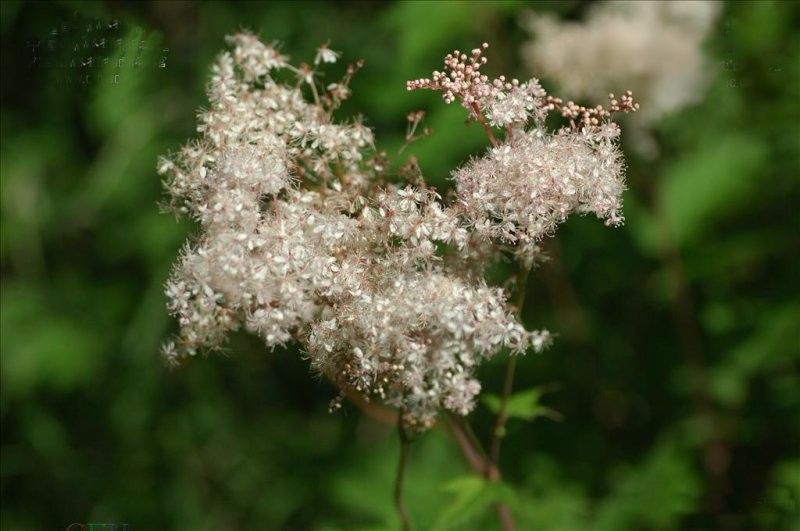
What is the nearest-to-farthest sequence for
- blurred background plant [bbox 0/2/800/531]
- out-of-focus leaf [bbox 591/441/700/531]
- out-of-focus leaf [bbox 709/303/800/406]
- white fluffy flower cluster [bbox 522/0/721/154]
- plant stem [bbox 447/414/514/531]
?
plant stem [bbox 447/414/514/531] → out-of-focus leaf [bbox 591/441/700/531] → out-of-focus leaf [bbox 709/303/800/406] → blurred background plant [bbox 0/2/800/531] → white fluffy flower cluster [bbox 522/0/721/154]

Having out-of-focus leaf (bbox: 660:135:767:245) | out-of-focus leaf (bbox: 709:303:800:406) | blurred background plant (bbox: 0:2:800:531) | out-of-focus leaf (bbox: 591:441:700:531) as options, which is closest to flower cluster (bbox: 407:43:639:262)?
blurred background plant (bbox: 0:2:800:531)

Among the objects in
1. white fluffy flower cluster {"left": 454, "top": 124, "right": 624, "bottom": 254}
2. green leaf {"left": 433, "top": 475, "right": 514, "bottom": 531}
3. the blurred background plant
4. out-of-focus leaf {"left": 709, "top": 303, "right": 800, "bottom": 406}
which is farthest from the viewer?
the blurred background plant

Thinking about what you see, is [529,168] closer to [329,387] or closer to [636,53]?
[636,53]

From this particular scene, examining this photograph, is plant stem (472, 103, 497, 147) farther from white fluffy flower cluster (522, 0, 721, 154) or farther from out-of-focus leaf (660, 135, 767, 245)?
out-of-focus leaf (660, 135, 767, 245)

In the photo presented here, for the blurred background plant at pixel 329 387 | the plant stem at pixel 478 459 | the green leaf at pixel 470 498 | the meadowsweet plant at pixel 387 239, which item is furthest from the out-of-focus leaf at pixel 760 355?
the meadowsweet plant at pixel 387 239

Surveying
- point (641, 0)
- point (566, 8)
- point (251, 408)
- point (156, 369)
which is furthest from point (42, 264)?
point (641, 0)

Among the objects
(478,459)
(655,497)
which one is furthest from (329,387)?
(478,459)

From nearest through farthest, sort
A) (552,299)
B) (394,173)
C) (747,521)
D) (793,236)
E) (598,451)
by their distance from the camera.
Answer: (394,173) < (747,521) < (793,236) < (598,451) < (552,299)

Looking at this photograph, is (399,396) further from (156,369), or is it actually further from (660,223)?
(156,369)
